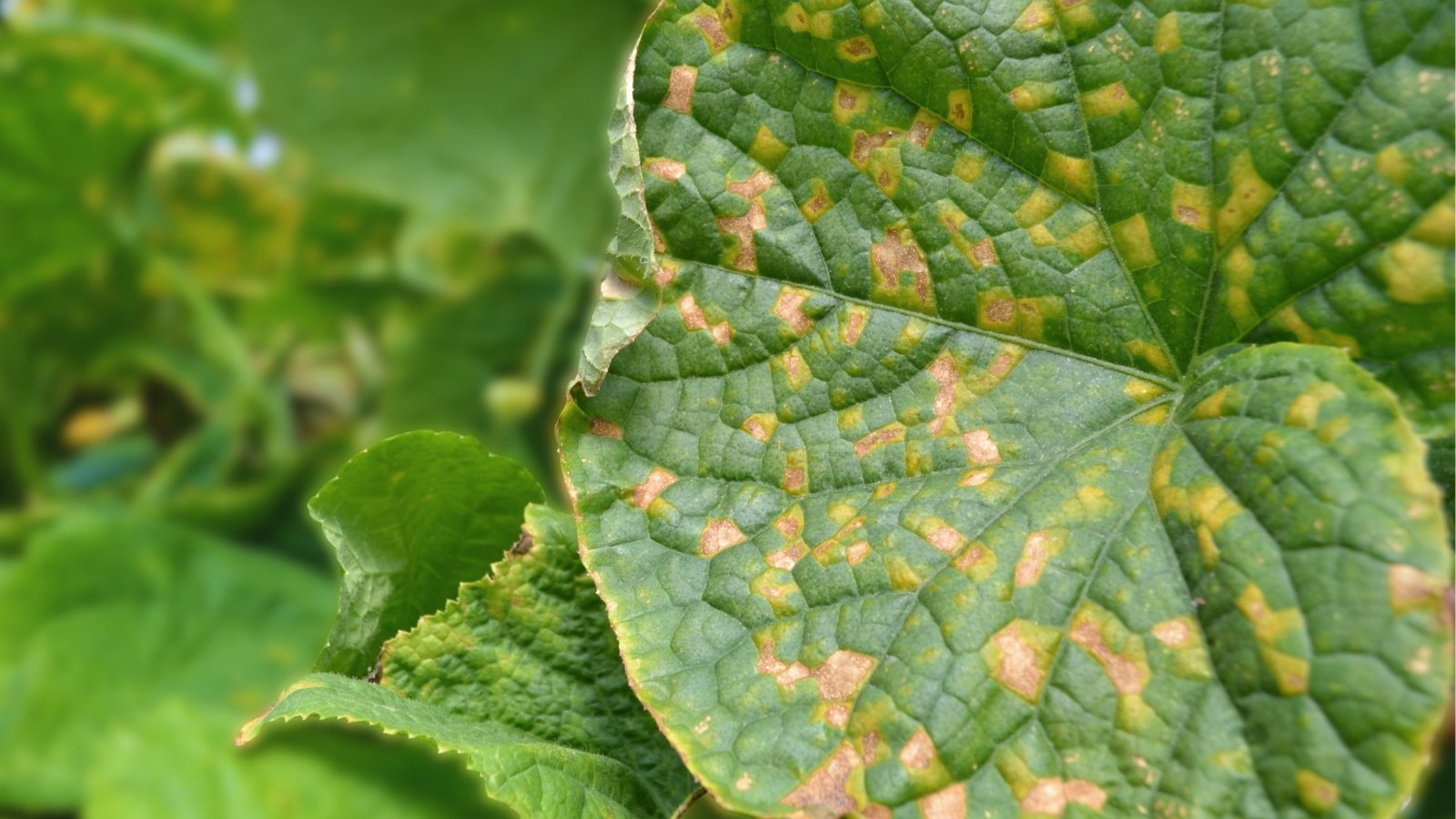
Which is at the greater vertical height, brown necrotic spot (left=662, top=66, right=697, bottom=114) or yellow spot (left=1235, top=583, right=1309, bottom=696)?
brown necrotic spot (left=662, top=66, right=697, bottom=114)

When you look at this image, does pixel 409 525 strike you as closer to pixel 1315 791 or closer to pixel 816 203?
pixel 816 203

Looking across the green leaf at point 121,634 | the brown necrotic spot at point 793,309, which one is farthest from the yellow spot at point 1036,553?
the green leaf at point 121,634

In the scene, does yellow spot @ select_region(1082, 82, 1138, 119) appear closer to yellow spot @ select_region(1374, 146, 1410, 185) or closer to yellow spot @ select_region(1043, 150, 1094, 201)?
yellow spot @ select_region(1043, 150, 1094, 201)

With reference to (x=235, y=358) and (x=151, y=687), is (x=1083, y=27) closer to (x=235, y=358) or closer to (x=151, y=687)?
(x=151, y=687)

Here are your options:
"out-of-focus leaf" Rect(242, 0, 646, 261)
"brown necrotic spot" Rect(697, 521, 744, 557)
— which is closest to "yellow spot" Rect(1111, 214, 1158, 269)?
"brown necrotic spot" Rect(697, 521, 744, 557)

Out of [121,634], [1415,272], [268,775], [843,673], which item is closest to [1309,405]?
[1415,272]

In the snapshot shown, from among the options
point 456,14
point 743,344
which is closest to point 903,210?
point 743,344

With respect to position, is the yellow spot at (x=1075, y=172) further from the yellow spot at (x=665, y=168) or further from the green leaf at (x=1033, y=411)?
the yellow spot at (x=665, y=168)
